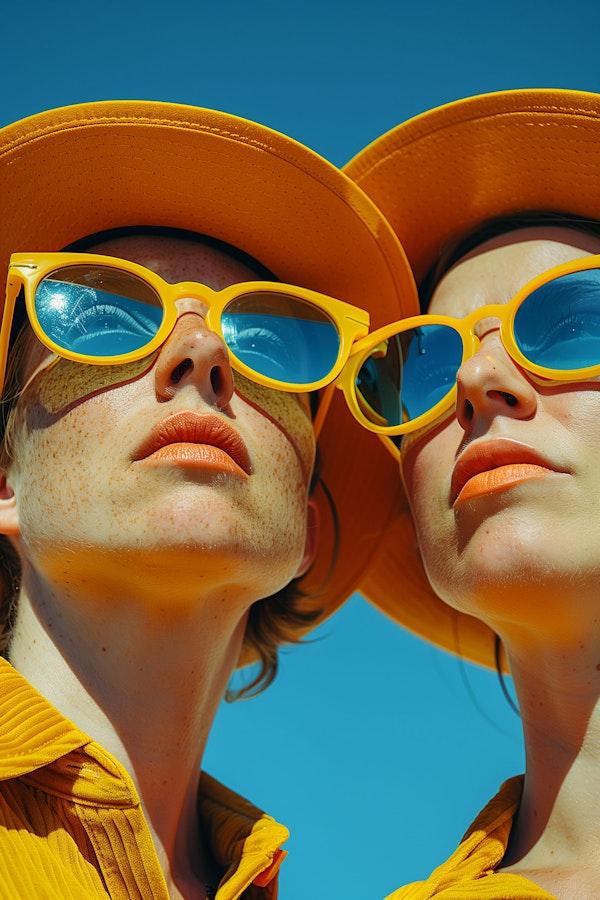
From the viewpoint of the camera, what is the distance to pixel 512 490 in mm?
2680

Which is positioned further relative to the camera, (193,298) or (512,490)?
(193,298)

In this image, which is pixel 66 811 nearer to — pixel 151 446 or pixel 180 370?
pixel 151 446

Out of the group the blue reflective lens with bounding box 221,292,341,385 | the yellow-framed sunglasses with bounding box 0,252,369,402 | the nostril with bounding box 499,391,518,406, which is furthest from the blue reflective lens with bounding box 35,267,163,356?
the nostril with bounding box 499,391,518,406

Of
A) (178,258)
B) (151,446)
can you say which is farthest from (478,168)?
(151,446)

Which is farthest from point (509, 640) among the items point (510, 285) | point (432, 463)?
point (510, 285)

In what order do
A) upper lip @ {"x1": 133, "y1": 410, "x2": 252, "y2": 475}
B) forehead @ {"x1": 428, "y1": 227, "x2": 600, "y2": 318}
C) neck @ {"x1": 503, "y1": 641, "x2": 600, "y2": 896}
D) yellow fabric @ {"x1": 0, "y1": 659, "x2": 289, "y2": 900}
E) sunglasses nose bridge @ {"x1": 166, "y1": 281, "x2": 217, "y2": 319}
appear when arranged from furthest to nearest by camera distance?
forehead @ {"x1": 428, "y1": 227, "x2": 600, "y2": 318} < sunglasses nose bridge @ {"x1": 166, "y1": 281, "x2": 217, "y2": 319} < upper lip @ {"x1": 133, "y1": 410, "x2": 252, "y2": 475} < neck @ {"x1": 503, "y1": 641, "x2": 600, "y2": 896} < yellow fabric @ {"x1": 0, "y1": 659, "x2": 289, "y2": 900}

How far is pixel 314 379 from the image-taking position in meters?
3.14

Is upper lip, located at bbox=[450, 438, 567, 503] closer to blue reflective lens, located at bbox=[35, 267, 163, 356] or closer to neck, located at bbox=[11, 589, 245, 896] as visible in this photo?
neck, located at bbox=[11, 589, 245, 896]

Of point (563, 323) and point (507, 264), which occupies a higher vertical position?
point (507, 264)

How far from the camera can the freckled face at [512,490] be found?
2641 mm

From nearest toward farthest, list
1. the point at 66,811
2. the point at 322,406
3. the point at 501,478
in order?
the point at 66,811
the point at 501,478
the point at 322,406

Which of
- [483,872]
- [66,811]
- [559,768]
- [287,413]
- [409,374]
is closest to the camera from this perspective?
[66,811]

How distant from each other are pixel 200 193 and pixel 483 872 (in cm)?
215

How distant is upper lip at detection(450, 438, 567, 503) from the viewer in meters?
2.70
